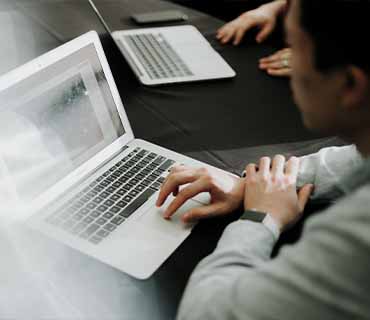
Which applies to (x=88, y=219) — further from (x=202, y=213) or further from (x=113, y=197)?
(x=202, y=213)

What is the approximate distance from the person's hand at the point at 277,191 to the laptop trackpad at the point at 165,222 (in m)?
0.11

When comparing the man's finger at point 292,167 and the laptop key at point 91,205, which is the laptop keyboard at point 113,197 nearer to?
the laptop key at point 91,205

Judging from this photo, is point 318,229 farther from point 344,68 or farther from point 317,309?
point 344,68

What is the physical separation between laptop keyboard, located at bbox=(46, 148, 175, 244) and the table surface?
5 centimetres

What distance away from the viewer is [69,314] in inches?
34.4

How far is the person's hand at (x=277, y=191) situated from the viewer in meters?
1.00

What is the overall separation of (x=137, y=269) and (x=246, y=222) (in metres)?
0.19

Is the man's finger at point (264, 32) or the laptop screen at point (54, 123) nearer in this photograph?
the laptop screen at point (54, 123)

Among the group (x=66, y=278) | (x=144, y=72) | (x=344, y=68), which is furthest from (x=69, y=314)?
(x=144, y=72)

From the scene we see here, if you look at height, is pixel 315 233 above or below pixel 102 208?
above

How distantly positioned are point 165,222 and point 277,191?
0.68ft

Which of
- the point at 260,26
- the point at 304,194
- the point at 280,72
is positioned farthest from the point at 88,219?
the point at 260,26

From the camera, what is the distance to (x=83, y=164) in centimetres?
110

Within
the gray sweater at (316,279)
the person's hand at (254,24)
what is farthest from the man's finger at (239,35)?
the gray sweater at (316,279)
